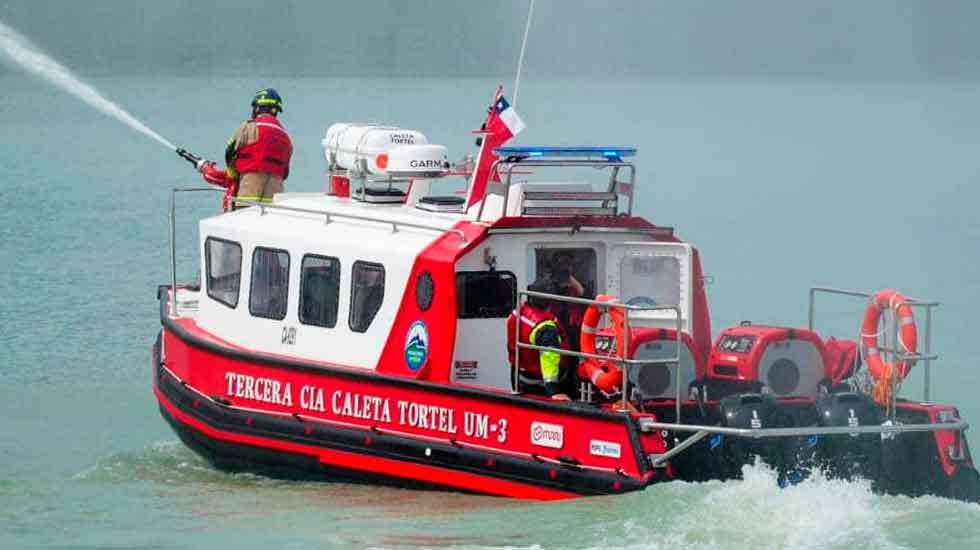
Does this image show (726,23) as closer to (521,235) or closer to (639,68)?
(639,68)

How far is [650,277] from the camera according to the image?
1404 centimetres

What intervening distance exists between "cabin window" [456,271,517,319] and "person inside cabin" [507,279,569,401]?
0.16 m

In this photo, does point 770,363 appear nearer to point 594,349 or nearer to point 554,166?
point 594,349

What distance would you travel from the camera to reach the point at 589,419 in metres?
12.9

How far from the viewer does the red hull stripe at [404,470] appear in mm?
13266

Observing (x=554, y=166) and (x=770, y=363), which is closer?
(x=554, y=166)

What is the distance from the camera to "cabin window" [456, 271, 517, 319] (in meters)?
13.9

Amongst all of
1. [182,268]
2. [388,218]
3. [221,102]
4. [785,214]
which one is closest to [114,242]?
[182,268]

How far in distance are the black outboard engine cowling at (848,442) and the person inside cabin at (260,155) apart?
538 centimetres

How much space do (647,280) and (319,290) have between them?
2463 mm

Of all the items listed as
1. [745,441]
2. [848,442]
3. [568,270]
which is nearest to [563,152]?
[568,270]

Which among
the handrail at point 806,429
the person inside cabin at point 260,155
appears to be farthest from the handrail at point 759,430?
the person inside cabin at point 260,155

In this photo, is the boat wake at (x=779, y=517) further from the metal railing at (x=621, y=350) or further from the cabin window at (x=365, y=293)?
the cabin window at (x=365, y=293)

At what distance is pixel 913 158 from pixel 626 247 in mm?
39268
